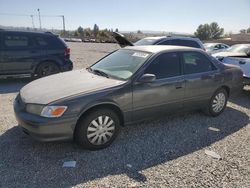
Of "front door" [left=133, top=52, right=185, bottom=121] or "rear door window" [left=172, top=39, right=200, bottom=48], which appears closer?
"front door" [left=133, top=52, right=185, bottom=121]

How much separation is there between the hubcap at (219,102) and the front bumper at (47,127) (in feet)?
Answer: 10.8

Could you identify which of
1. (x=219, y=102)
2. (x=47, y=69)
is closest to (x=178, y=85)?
(x=219, y=102)

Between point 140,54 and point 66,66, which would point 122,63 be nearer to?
point 140,54

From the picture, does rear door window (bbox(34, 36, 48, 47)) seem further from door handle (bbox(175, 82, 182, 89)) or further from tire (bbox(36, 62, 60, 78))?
door handle (bbox(175, 82, 182, 89))

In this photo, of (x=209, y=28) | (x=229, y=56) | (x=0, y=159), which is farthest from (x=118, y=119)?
(x=209, y=28)

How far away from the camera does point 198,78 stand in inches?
197

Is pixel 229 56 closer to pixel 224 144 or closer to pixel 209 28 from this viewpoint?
pixel 224 144

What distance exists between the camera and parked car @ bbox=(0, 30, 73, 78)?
25.9 feet

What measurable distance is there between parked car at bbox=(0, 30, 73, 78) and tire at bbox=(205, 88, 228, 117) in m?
5.22

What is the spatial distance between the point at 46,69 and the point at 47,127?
17.9ft

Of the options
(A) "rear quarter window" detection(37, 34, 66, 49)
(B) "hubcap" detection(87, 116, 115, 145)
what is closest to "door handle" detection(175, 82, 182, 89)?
(B) "hubcap" detection(87, 116, 115, 145)

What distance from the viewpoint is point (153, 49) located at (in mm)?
4730

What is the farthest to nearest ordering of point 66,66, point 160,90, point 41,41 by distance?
1. point 66,66
2. point 41,41
3. point 160,90

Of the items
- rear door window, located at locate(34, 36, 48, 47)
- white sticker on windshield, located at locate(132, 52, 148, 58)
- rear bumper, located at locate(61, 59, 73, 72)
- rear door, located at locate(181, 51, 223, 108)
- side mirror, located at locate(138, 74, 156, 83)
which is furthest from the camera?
rear bumper, located at locate(61, 59, 73, 72)
